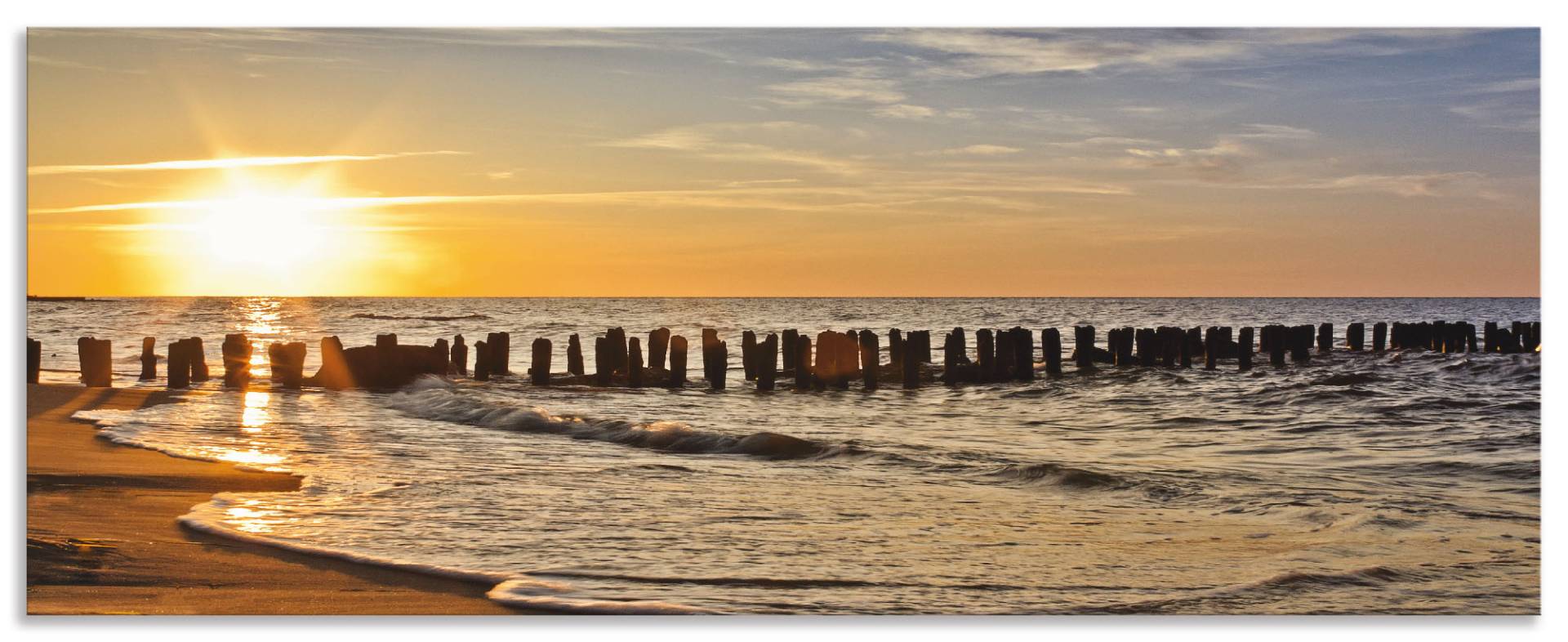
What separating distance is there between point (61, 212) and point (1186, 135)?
632 centimetres

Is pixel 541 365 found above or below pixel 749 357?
below

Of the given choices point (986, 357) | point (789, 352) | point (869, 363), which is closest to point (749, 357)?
point (789, 352)

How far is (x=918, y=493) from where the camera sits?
8016 millimetres

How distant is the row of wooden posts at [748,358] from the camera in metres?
16.3

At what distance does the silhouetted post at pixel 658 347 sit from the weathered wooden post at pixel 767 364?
1335 mm

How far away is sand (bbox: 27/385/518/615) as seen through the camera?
5644 millimetres

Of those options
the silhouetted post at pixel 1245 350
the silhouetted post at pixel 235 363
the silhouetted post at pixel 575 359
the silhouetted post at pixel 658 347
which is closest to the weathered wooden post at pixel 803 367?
the silhouetted post at pixel 658 347

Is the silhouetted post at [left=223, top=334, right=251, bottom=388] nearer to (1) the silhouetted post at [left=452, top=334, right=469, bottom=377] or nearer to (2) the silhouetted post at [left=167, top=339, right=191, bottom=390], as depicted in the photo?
(2) the silhouetted post at [left=167, top=339, right=191, bottom=390]

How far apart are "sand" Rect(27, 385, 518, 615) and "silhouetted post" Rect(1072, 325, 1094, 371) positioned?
531 inches

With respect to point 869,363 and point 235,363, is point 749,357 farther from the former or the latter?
point 235,363

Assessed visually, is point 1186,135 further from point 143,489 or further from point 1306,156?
point 143,489

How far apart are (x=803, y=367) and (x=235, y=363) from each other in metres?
7.15

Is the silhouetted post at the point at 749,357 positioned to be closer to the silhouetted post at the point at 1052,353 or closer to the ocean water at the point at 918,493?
the ocean water at the point at 918,493

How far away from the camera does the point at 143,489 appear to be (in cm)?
751
